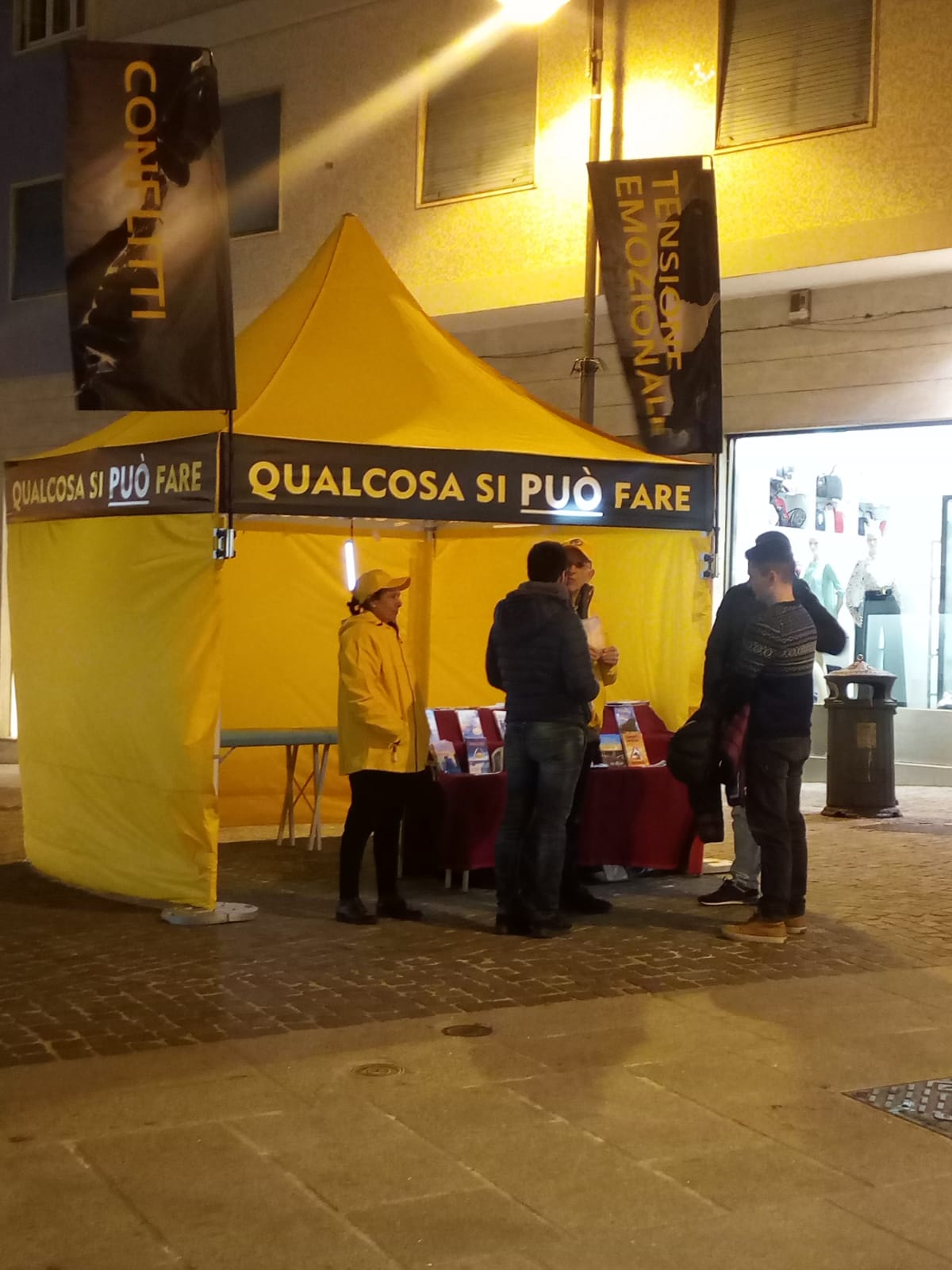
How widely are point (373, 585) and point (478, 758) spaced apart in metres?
1.47

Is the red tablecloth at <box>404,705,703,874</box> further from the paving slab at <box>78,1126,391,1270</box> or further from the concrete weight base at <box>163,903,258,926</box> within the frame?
the paving slab at <box>78,1126,391,1270</box>

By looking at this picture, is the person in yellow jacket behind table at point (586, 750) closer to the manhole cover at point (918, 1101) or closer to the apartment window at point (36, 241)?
the manhole cover at point (918, 1101)

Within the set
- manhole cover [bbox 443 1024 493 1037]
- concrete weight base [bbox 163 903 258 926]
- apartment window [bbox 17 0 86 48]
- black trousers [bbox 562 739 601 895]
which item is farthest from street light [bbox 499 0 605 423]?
apartment window [bbox 17 0 86 48]

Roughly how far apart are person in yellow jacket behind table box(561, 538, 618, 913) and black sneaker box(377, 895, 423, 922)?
2.83 feet

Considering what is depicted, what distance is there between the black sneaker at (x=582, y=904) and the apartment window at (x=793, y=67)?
8389 millimetres

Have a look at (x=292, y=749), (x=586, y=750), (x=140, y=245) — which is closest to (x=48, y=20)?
(x=292, y=749)

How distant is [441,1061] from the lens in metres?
5.79

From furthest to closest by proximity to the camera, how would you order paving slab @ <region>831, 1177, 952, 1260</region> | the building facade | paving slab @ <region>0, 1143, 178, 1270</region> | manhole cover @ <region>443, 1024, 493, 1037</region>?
1. the building facade
2. manhole cover @ <region>443, 1024, 493, 1037</region>
3. paving slab @ <region>831, 1177, 952, 1260</region>
4. paving slab @ <region>0, 1143, 178, 1270</region>

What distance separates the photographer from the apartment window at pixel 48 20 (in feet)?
64.7

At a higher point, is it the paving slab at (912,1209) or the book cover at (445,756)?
the book cover at (445,756)

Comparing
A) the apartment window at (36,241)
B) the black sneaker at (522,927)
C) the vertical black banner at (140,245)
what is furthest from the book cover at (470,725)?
the apartment window at (36,241)

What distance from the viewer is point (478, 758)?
9.37m

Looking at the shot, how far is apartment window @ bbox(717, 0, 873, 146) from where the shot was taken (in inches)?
555

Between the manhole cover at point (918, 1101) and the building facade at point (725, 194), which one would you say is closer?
the manhole cover at point (918, 1101)
